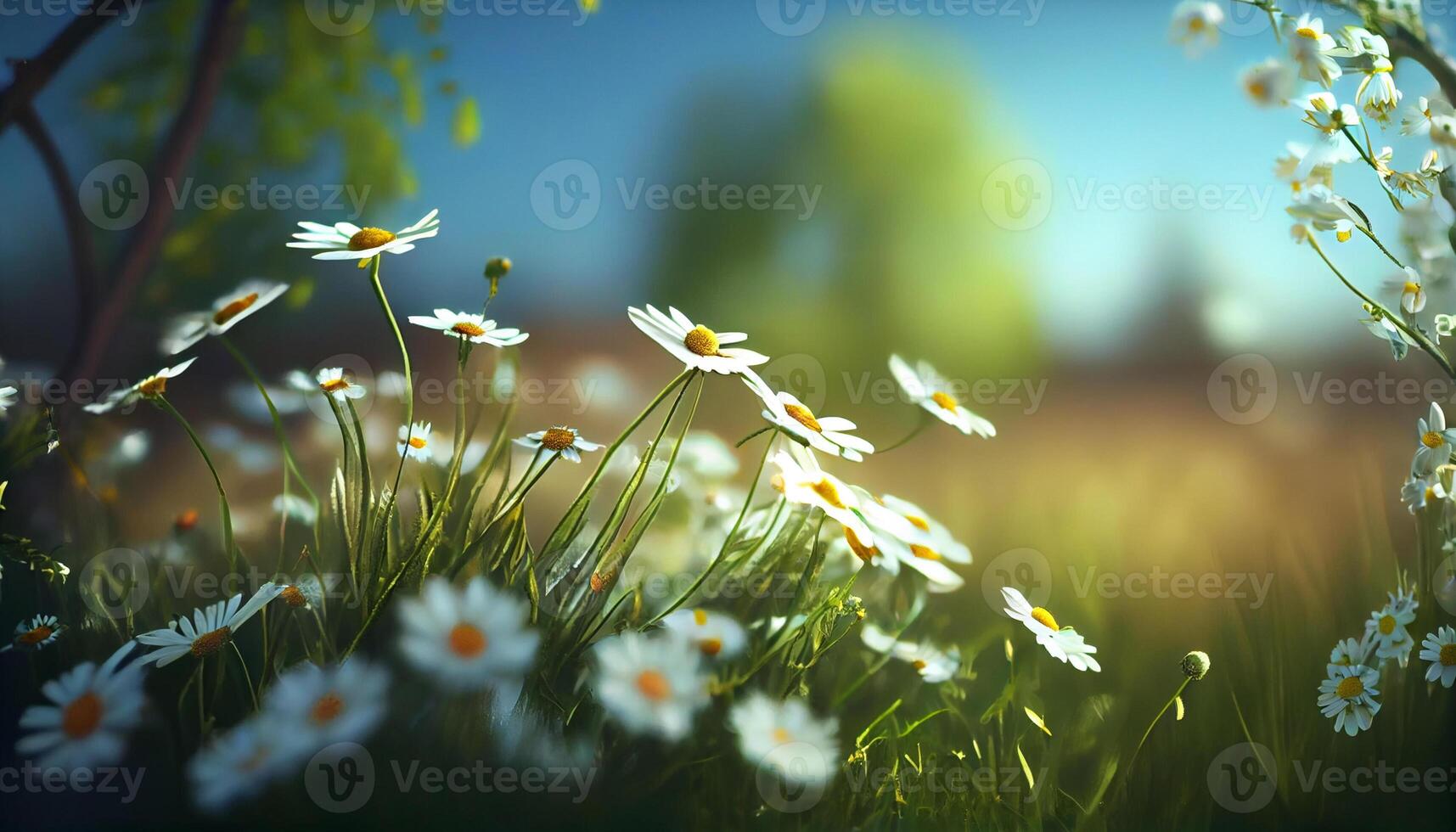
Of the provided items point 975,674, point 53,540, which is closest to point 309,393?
point 53,540

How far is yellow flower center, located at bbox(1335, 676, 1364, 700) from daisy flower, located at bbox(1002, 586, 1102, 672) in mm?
296

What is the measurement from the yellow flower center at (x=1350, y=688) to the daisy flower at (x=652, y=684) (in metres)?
0.69

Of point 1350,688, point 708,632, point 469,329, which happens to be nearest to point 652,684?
point 708,632

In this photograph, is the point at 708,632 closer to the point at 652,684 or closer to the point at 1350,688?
the point at 652,684

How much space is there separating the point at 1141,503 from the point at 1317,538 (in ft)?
0.74

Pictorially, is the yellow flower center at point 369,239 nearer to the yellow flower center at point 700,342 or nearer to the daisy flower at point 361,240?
the daisy flower at point 361,240

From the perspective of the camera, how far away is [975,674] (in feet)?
3.16

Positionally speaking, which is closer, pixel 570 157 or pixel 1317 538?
pixel 1317 538

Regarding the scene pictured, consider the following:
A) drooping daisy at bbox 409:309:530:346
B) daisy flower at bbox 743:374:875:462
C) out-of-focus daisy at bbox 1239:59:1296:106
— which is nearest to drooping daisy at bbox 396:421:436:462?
drooping daisy at bbox 409:309:530:346

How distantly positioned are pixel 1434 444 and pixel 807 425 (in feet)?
2.14

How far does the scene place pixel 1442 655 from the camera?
2.89 feet

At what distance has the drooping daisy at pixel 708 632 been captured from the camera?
716 mm

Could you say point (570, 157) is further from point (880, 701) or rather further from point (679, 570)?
point (880, 701)

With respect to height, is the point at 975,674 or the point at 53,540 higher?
the point at 975,674
